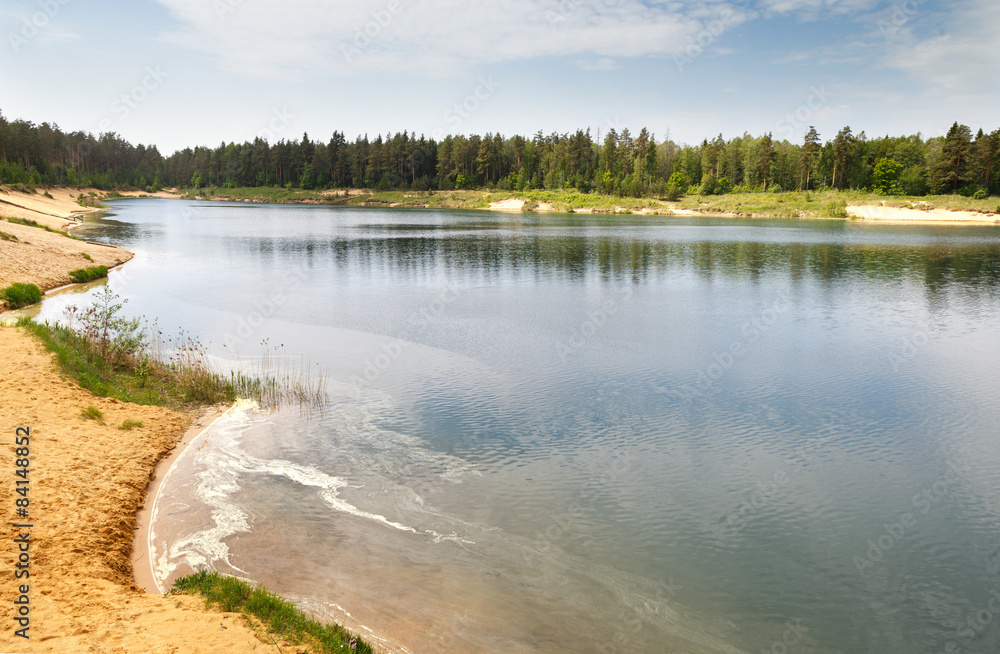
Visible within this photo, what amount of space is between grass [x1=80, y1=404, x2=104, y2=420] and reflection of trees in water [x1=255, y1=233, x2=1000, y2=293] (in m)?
26.1

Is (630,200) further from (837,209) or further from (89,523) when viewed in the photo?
(89,523)

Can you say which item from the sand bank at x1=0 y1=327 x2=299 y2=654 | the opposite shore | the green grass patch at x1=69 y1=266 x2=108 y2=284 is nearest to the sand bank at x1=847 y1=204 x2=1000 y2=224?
the green grass patch at x1=69 y1=266 x2=108 y2=284

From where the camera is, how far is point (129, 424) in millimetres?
13555

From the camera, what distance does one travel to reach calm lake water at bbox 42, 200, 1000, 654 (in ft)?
29.3

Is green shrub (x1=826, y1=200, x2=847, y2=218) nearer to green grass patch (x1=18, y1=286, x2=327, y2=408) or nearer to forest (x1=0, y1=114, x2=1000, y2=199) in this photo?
forest (x1=0, y1=114, x2=1000, y2=199)

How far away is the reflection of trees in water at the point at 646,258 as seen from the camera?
133 feet

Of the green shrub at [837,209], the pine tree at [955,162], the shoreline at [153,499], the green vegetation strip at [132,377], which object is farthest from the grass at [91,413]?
the pine tree at [955,162]

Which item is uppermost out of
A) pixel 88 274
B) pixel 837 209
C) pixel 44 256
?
pixel 837 209

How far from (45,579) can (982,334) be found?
31206mm

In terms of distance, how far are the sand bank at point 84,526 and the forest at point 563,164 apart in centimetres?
10067

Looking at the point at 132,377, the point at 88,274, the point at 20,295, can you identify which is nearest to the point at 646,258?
the point at 88,274

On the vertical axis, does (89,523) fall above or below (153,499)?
above

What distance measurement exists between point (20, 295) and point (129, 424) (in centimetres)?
1838

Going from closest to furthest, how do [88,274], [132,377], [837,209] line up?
1. [132,377]
2. [88,274]
3. [837,209]
